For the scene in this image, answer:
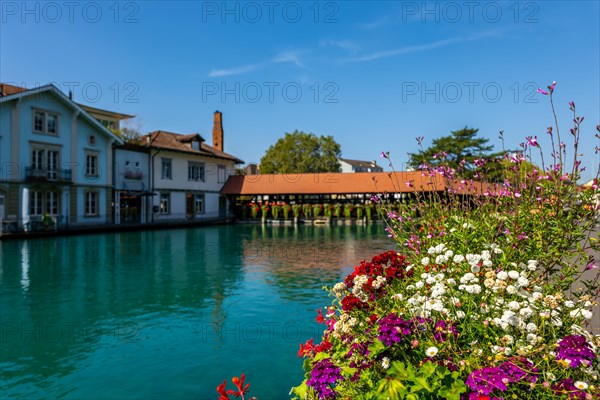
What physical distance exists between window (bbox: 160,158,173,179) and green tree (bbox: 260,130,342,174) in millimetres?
27585

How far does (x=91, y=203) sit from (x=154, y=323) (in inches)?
1008

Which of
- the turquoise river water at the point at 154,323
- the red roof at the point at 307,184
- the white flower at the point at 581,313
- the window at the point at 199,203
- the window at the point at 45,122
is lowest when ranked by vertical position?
the turquoise river water at the point at 154,323

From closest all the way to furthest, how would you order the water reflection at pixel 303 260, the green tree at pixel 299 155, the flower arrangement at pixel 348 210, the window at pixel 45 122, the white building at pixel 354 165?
the water reflection at pixel 303 260
the window at pixel 45 122
the flower arrangement at pixel 348 210
the green tree at pixel 299 155
the white building at pixel 354 165

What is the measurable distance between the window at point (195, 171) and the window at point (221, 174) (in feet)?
8.25

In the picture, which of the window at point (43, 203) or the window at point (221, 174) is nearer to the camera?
the window at point (43, 203)

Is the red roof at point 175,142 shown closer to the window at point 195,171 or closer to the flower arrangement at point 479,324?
the window at point 195,171

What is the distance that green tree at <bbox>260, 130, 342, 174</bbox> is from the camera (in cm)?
6431

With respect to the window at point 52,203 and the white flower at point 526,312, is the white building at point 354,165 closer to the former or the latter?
the window at point 52,203

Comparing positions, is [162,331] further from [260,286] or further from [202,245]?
[202,245]

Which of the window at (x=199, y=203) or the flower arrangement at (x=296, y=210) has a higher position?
the window at (x=199, y=203)

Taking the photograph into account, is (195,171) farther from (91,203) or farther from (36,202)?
(36,202)

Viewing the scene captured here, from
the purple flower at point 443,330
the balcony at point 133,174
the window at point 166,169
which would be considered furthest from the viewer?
the window at point 166,169

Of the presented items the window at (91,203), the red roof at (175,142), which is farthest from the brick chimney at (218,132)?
the window at (91,203)

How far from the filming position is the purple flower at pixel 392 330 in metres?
2.55
